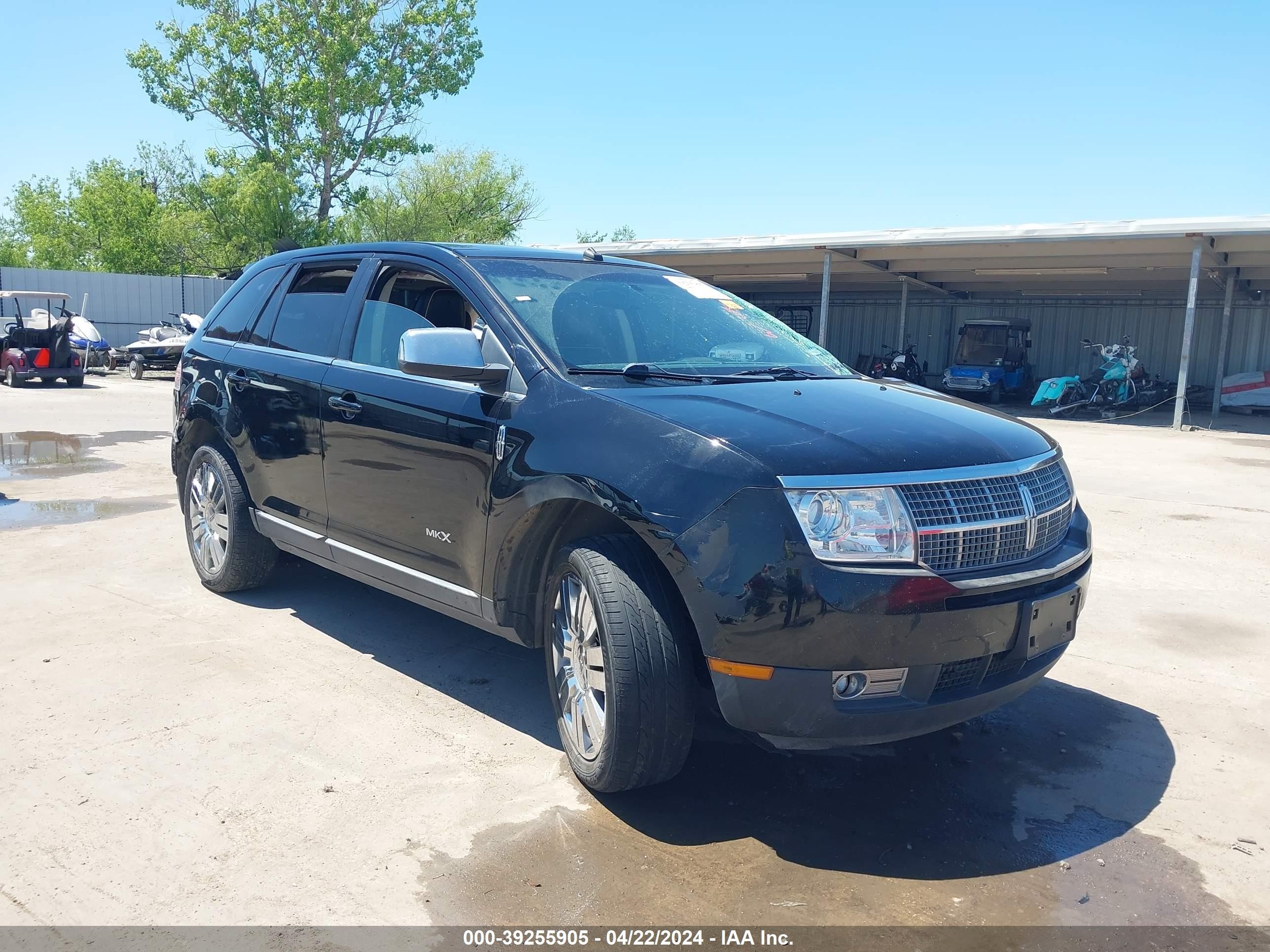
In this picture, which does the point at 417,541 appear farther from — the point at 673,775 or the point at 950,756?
the point at 950,756

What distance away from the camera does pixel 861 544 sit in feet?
9.48

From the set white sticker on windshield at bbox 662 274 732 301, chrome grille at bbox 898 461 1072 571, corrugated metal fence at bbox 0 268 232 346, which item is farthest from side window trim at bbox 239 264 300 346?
corrugated metal fence at bbox 0 268 232 346

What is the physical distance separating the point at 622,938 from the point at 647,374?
6.37 ft

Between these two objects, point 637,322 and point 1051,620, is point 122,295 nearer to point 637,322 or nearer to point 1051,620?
point 637,322

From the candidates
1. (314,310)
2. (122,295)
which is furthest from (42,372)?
(314,310)

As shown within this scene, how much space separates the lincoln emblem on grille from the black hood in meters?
0.12

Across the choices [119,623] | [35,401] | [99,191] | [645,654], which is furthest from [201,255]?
[645,654]

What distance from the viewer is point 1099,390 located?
24.1m

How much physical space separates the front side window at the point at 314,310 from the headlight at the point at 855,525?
278 cm

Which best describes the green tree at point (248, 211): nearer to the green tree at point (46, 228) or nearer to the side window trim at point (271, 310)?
the green tree at point (46, 228)

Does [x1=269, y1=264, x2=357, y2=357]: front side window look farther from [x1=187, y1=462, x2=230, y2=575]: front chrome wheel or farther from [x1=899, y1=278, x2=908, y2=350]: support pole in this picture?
[x1=899, y1=278, x2=908, y2=350]: support pole

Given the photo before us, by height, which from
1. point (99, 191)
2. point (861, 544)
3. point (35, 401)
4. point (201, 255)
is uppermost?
point (99, 191)

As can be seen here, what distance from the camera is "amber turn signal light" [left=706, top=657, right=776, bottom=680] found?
289 centimetres

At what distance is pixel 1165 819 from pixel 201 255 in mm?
51392
